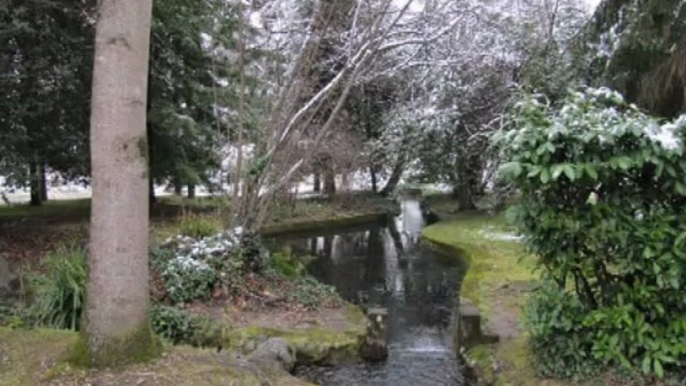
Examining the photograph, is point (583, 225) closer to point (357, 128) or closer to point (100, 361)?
point (100, 361)

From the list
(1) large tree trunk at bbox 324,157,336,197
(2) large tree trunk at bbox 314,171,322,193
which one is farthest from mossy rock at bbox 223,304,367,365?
(2) large tree trunk at bbox 314,171,322,193

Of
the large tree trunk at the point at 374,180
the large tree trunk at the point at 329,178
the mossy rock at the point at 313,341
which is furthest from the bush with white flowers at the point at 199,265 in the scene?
the large tree trunk at the point at 374,180

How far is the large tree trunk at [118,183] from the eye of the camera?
3088 millimetres

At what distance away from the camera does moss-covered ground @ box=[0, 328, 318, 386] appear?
10.6 ft

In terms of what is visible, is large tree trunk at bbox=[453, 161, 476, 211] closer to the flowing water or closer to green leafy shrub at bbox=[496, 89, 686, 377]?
the flowing water

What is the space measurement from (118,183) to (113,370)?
100cm

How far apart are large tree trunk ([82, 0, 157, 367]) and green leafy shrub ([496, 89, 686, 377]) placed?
8.26 feet

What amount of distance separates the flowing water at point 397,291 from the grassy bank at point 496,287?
33cm

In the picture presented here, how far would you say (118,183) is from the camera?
3119 millimetres

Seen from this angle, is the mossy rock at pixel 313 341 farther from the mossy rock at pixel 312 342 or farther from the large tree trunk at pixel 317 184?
the large tree trunk at pixel 317 184

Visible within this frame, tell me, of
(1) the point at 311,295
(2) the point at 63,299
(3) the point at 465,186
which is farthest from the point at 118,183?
(3) the point at 465,186

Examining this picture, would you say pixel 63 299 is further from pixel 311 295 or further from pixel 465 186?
pixel 465 186

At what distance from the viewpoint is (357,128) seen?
18562 mm

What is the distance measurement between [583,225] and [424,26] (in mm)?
6259
